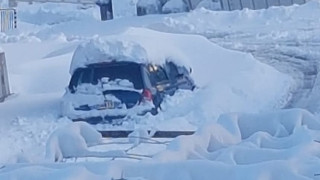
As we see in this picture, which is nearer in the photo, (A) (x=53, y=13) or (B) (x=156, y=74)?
(B) (x=156, y=74)

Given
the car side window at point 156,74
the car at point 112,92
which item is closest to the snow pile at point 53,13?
the car side window at point 156,74

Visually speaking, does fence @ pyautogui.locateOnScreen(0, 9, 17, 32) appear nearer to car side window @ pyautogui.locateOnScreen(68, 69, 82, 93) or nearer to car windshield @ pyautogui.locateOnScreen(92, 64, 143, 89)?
car side window @ pyautogui.locateOnScreen(68, 69, 82, 93)

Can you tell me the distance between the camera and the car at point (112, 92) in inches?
671

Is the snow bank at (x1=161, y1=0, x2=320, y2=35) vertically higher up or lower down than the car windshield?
lower down

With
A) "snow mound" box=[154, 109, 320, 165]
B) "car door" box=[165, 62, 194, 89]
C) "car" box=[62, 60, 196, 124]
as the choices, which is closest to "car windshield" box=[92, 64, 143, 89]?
"car" box=[62, 60, 196, 124]

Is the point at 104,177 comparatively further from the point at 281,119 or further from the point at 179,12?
the point at 179,12

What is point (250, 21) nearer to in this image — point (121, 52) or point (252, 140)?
point (121, 52)

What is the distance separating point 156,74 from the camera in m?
17.8

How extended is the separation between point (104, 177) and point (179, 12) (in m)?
44.5

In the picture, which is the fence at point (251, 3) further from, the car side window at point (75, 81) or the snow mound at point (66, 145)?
the snow mound at point (66, 145)

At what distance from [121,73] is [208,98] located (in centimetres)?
256

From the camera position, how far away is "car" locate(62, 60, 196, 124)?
55.9ft

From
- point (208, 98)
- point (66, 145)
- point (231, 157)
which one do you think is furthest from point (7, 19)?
point (231, 157)

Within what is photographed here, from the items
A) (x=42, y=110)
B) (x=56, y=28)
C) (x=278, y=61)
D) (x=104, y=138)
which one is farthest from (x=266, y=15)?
(x=104, y=138)
